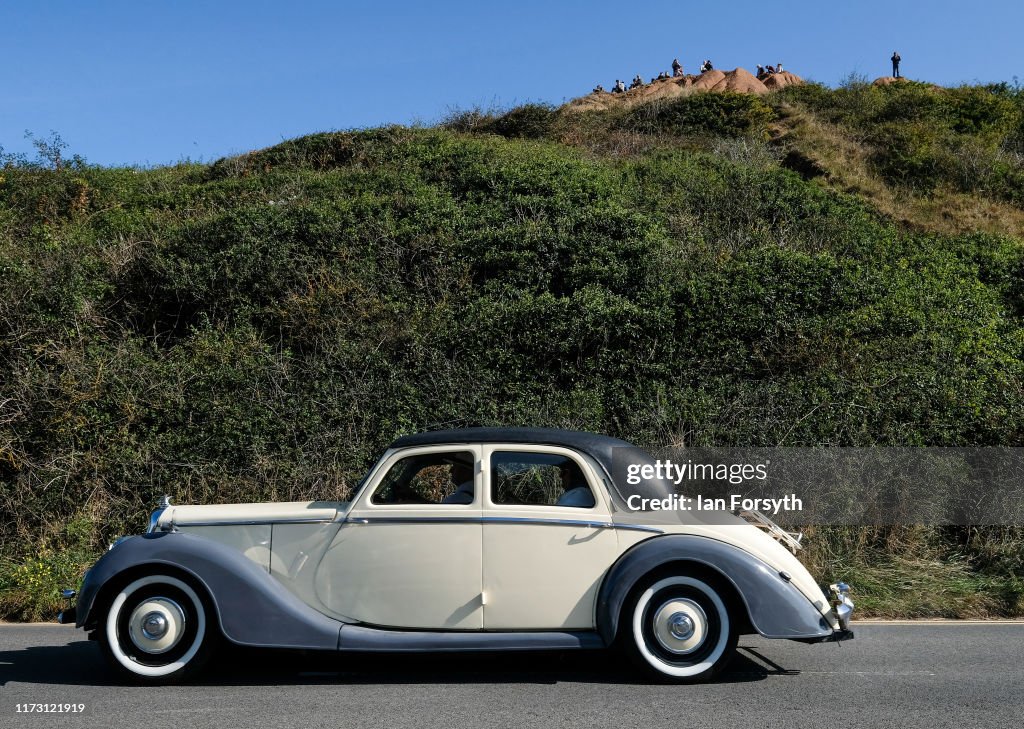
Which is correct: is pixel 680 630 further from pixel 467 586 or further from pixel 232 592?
pixel 232 592

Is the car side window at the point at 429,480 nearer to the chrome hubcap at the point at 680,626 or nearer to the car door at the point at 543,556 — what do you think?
the car door at the point at 543,556

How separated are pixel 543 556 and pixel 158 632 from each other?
8.32 feet

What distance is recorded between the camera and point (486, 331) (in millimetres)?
12492

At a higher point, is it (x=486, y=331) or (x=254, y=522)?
(x=486, y=331)

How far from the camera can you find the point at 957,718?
200 inches

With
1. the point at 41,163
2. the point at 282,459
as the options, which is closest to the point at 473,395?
the point at 282,459

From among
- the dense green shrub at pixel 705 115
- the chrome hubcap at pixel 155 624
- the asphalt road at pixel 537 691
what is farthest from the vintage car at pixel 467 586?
the dense green shrub at pixel 705 115

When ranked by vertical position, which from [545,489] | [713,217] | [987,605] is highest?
[713,217]

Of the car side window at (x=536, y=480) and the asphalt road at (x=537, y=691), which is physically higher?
the car side window at (x=536, y=480)

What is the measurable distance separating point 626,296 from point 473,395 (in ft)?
11.1

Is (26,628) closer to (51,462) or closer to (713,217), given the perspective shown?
(51,462)

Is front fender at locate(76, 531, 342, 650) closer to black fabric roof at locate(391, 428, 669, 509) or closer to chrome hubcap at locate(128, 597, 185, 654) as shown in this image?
chrome hubcap at locate(128, 597, 185, 654)

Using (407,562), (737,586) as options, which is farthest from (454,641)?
(737,586)

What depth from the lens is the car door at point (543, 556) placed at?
576cm
